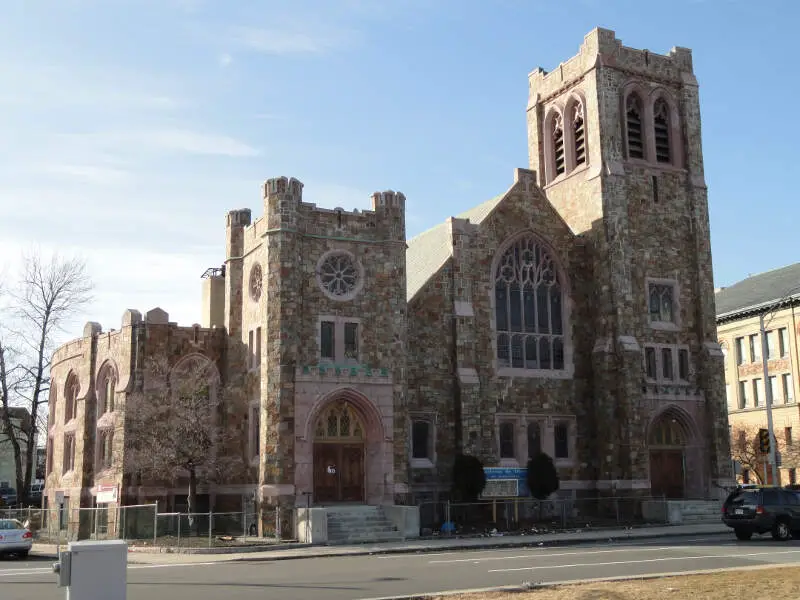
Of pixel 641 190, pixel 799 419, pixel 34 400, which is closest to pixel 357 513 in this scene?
pixel 641 190

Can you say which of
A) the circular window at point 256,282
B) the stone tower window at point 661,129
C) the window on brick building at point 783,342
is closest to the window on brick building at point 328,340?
the circular window at point 256,282

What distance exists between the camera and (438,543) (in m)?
28.6

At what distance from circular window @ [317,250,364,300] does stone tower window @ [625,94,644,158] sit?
14.9 meters

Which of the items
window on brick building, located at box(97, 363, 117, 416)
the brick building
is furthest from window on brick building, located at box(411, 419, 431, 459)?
the brick building

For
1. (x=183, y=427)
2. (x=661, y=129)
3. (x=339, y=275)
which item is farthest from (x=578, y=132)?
(x=183, y=427)

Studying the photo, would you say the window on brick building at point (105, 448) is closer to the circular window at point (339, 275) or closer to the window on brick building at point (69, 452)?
the window on brick building at point (69, 452)

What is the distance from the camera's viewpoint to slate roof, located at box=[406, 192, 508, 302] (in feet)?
127

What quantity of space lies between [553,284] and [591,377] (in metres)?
4.25

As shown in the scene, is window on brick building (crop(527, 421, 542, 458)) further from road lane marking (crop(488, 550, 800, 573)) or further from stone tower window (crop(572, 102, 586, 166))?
road lane marking (crop(488, 550, 800, 573))

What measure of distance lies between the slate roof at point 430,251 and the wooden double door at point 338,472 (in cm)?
651

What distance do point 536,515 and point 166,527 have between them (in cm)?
1428

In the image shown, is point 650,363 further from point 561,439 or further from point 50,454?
point 50,454

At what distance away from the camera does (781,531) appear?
2570 cm

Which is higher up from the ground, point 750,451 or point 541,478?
point 750,451
